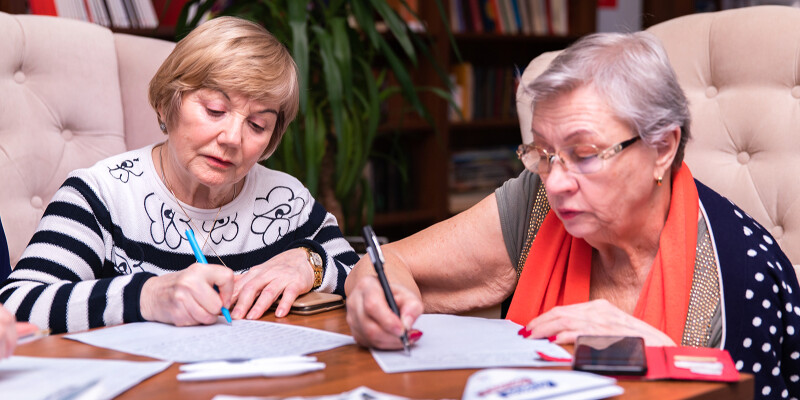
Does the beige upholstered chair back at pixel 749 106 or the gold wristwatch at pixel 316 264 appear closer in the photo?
the gold wristwatch at pixel 316 264

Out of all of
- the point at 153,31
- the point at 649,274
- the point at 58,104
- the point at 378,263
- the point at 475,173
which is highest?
the point at 153,31

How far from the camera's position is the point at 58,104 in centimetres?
183

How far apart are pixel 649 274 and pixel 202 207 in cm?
80

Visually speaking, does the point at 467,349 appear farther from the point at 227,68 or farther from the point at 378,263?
the point at 227,68

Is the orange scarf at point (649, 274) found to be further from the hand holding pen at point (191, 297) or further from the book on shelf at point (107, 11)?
the book on shelf at point (107, 11)

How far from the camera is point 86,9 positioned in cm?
265

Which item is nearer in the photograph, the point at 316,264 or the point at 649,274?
the point at 649,274

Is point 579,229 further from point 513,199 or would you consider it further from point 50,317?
point 50,317

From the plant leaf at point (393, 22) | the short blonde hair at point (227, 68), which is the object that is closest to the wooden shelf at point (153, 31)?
the plant leaf at point (393, 22)

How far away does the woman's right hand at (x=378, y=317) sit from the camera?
0.97m

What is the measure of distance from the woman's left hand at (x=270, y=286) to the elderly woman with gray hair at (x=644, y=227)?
87 mm

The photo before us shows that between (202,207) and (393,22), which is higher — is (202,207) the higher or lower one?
the lower one

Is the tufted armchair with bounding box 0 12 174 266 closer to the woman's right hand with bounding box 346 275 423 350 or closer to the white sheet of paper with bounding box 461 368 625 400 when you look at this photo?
the woman's right hand with bounding box 346 275 423 350

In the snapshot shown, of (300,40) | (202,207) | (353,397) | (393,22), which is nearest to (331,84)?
(300,40)
